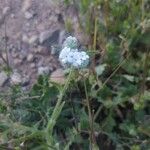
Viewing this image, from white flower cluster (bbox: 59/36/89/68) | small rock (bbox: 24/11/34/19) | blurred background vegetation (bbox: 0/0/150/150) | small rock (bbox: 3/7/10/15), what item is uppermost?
small rock (bbox: 3/7/10/15)

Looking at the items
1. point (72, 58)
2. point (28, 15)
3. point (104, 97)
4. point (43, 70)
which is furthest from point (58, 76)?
point (72, 58)

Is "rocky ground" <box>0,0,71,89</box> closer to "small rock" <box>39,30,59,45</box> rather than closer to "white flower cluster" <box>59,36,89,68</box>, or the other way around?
"small rock" <box>39,30,59,45</box>

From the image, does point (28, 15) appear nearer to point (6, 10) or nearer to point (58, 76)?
point (6, 10)

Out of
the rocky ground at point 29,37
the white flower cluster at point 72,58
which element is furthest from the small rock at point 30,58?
the white flower cluster at point 72,58

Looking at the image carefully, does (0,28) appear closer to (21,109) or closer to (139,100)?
(21,109)

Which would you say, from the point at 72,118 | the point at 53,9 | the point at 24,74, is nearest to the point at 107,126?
the point at 72,118

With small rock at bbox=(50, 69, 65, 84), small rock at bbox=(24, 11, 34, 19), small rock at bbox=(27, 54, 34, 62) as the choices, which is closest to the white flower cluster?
small rock at bbox=(50, 69, 65, 84)
